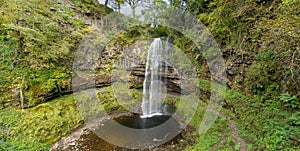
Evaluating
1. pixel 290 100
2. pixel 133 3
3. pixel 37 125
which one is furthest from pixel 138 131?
pixel 133 3

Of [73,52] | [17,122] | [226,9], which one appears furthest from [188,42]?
[17,122]

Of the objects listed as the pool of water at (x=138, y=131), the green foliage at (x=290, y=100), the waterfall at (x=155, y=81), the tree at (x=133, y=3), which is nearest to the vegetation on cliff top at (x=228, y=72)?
the green foliage at (x=290, y=100)

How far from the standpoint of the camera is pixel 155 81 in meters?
11.6

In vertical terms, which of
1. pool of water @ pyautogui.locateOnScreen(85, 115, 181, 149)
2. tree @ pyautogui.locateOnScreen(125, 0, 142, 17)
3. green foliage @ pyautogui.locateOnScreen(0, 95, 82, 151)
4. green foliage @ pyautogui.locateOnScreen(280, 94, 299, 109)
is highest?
tree @ pyautogui.locateOnScreen(125, 0, 142, 17)

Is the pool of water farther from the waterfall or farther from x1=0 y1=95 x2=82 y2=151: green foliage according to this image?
the waterfall

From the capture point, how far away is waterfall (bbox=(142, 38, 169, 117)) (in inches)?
433

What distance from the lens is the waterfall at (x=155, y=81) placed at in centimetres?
1100

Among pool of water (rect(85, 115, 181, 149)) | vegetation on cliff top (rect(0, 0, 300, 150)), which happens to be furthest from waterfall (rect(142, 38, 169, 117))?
vegetation on cliff top (rect(0, 0, 300, 150))

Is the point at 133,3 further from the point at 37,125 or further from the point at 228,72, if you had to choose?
the point at 37,125

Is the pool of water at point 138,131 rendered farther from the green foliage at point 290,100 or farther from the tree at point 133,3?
the tree at point 133,3

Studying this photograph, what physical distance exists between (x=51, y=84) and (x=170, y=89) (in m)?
8.21

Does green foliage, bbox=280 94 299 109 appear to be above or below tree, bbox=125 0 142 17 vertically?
below

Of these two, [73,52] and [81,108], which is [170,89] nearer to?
[81,108]

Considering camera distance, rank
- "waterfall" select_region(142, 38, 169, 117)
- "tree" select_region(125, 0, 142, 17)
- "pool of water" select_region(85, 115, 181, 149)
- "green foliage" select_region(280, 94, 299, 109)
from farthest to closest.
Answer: "tree" select_region(125, 0, 142, 17)
"waterfall" select_region(142, 38, 169, 117)
"pool of water" select_region(85, 115, 181, 149)
"green foliage" select_region(280, 94, 299, 109)
